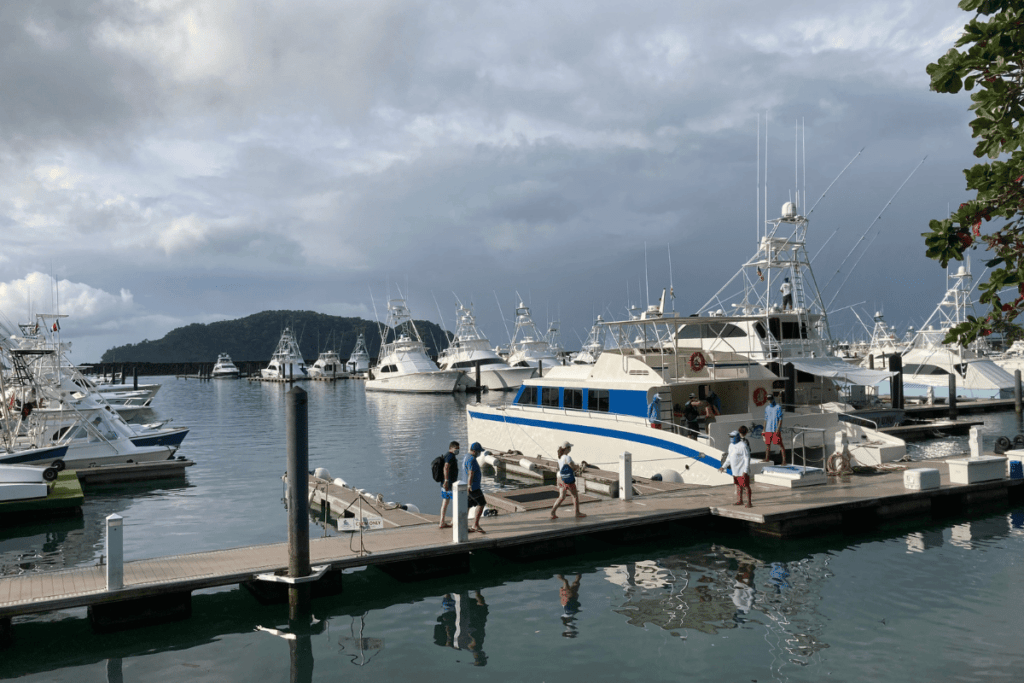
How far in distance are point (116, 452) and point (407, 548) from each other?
57.5 ft

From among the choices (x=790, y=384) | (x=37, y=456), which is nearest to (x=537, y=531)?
(x=37, y=456)

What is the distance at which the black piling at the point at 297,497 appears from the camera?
10828 mm

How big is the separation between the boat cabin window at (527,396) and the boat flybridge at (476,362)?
47.3 m

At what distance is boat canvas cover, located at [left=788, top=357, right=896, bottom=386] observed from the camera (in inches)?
1110

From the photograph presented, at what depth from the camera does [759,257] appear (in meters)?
35.1

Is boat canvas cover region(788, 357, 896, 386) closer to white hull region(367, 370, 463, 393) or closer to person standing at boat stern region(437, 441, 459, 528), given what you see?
person standing at boat stern region(437, 441, 459, 528)

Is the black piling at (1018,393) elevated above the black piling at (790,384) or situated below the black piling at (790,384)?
below

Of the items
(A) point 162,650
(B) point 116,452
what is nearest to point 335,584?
(A) point 162,650

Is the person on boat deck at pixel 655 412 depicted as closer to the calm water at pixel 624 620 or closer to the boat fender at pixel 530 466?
the calm water at pixel 624 620

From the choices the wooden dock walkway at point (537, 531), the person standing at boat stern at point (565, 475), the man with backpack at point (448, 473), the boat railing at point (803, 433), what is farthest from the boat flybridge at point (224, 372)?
the person standing at boat stern at point (565, 475)

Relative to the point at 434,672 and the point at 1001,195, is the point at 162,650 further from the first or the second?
the point at 1001,195

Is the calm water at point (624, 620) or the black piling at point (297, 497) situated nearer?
the calm water at point (624, 620)

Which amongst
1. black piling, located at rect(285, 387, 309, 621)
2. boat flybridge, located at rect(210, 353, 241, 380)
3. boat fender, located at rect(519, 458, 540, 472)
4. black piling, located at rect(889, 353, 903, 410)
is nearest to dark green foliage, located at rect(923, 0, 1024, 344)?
black piling, located at rect(285, 387, 309, 621)

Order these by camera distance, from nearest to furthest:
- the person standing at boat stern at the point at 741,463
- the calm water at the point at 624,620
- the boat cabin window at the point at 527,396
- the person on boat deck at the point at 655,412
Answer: the calm water at the point at 624,620 → the person standing at boat stern at the point at 741,463 → the person on boat deck at the point at 655,412 → the boat cabin window at the point at 527,396
